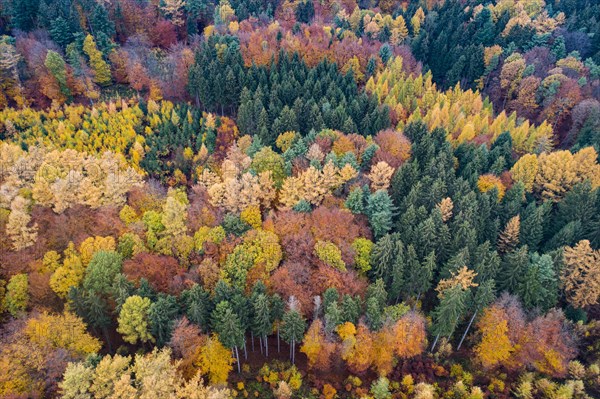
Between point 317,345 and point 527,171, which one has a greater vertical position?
point 527,171

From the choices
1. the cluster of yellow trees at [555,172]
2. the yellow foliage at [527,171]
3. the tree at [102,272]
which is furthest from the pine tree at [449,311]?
the tree at [102,272]

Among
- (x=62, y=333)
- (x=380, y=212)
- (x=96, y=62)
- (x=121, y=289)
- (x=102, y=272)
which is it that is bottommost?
(x=62, y=333)

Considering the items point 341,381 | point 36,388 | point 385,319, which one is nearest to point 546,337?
point 385,319

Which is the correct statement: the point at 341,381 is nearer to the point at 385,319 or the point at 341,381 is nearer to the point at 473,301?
the point at 385,319

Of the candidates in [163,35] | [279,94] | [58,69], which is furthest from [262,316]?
[163,35]

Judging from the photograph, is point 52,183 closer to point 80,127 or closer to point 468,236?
point 80,127

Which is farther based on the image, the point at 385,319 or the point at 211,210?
the point at 211,210

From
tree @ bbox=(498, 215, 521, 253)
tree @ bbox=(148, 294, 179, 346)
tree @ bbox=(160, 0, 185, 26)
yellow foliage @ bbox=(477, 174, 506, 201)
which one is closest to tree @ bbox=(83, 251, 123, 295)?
tree @ bbox=(148, 294, 179, 346)
